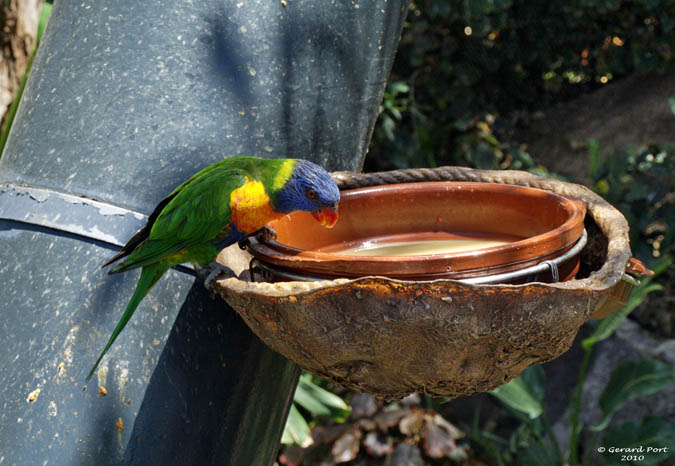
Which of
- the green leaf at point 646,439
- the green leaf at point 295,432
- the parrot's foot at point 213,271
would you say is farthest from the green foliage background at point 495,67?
the parrot's foot at point 213,271

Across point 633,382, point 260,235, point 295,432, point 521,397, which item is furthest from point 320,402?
point 260,235

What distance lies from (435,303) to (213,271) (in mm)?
357

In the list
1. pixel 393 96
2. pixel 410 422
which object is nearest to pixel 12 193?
pixel 410 422

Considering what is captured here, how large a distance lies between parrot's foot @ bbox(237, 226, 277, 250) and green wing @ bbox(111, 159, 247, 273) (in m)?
0.04

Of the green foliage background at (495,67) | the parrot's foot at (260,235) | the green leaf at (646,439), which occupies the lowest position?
the green leaf at (646,439)

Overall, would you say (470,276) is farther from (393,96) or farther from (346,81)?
(393,96)

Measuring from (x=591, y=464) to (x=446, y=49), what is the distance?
2209 millimetres

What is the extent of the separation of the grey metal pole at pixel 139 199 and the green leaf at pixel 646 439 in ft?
6.21

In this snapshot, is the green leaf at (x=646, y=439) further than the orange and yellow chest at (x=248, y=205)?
Yes

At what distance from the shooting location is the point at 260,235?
101 cm

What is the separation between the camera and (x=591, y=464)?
114 inches

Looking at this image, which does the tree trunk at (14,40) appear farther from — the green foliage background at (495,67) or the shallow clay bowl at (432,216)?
the green foliage background at (495,67)

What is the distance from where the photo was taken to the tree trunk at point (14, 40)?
203cm

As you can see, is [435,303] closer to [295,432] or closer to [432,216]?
[432,216]
